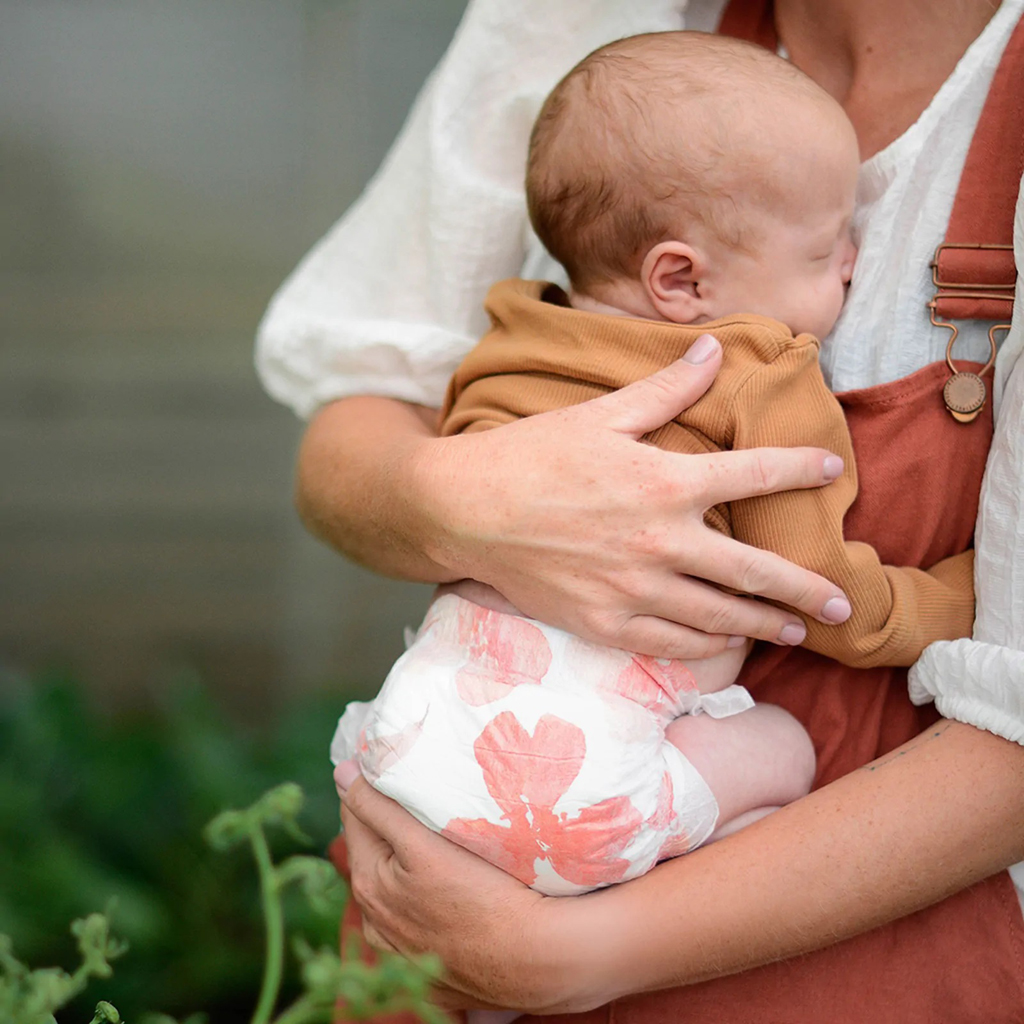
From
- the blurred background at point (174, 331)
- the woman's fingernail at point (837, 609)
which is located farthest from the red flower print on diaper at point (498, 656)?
the blurred background at point (174, 331)

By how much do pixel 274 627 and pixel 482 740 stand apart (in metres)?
2.60

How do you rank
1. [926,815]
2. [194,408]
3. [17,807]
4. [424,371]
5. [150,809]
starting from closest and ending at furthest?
[926,815]
[424,371]
[17,807]
[150,809]
[194,408]

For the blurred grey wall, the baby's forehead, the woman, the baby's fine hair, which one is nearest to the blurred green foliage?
the blurred grey wall

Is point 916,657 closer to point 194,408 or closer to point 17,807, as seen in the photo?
point 17,807

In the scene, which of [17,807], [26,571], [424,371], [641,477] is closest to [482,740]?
[641,477]

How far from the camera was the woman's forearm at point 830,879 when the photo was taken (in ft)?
3.19

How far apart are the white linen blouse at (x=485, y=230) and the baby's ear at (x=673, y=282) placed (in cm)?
15

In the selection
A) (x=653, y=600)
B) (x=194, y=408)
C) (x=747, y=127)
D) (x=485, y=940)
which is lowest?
(x=194, y=408)

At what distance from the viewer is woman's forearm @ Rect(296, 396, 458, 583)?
1.17m

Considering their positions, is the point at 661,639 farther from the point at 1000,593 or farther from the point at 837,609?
the point at 1000,593

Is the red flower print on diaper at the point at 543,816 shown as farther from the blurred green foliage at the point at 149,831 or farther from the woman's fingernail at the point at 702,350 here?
the blurred green foliage at the point at 149,831

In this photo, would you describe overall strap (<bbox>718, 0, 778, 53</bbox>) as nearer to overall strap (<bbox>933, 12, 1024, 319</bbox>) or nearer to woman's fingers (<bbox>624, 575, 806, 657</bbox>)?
overall strap (<bbox>933, 12, 1024, 319</bbox>)

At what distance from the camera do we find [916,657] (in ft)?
3.54

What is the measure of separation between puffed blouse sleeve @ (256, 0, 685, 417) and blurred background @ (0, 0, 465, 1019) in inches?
70.1
